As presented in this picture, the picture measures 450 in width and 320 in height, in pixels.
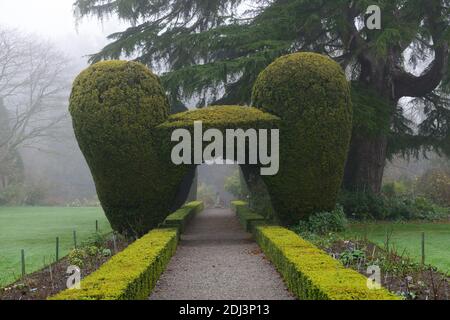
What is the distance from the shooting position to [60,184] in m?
46.7

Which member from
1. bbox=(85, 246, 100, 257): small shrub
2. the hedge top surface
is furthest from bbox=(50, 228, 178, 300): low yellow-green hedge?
the hedge top surface

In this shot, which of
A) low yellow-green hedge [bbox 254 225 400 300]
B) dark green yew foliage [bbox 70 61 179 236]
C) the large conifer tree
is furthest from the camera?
the large conifer tree

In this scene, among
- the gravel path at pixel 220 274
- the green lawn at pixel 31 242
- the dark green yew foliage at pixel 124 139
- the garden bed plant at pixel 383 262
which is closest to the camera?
the garden bed plant at pixel 383 262

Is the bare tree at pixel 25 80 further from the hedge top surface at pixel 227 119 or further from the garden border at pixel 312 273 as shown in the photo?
the garden border at pixel 312 273


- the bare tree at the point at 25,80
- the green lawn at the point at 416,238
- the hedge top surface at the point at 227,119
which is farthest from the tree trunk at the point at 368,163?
the bare tree at the point at 25,80

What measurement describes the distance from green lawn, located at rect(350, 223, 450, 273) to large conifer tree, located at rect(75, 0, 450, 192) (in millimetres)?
2516

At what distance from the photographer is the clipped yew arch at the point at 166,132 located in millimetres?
11086

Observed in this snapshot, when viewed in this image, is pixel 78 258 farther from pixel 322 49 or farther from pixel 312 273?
pixel 322 49

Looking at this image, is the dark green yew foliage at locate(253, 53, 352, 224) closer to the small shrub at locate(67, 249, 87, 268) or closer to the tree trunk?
the small shrub at locate(67, 249, 87, 268)

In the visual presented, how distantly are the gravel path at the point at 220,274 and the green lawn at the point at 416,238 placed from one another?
2.36 m

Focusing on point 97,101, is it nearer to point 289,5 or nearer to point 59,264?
point 59,264

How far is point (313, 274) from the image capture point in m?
5.89

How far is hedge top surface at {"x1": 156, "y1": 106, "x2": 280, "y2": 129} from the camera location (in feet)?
37.2

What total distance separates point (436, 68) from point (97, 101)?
35.5ft
